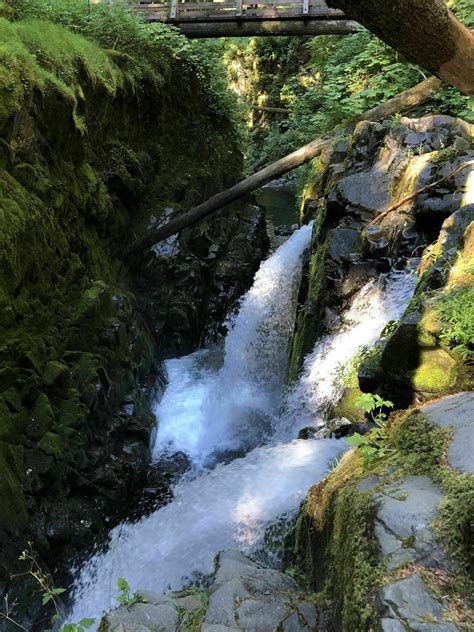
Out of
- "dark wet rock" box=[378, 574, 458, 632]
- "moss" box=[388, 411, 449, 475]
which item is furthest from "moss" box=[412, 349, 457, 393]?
"dark wet rock" box=[378, 574, 458, 632]

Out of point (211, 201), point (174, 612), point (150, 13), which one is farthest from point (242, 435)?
point (150, 13)

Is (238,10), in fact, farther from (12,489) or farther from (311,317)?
(12,489)

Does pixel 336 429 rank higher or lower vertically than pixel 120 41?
lower

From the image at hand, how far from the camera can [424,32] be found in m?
2.36

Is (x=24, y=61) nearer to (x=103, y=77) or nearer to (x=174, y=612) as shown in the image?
(x=103, y=77)

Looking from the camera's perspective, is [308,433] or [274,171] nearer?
[308,433]

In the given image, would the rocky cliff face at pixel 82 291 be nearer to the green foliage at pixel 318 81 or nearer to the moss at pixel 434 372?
the moss at pixel 434 372

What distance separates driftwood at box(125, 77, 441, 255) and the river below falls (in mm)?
1360

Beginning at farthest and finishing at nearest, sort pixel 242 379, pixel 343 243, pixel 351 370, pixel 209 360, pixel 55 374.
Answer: pixel 209 360 → pixel 242 379 → pixel 343 243 → pixel 351 370 → pixel 55 374

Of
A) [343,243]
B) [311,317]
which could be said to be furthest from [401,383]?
[343,243]

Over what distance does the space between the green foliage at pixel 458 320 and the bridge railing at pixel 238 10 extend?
8180 mm

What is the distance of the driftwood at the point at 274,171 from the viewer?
880 cm

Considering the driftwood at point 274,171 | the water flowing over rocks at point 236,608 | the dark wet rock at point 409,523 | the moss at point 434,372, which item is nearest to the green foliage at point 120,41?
the driftwood at point 274,171

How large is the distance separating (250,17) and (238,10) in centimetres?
28
